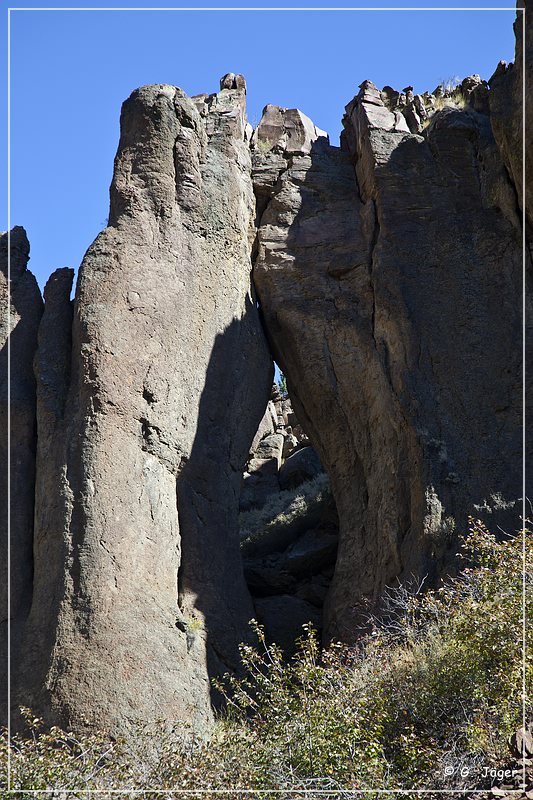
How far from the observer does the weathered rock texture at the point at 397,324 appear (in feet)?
46.5

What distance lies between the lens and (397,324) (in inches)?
596

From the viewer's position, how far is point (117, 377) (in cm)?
1374

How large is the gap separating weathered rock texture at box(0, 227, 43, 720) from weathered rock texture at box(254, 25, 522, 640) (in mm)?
3461

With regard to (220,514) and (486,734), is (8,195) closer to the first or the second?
(220,514)

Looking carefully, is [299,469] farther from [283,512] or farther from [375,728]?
[375,728]

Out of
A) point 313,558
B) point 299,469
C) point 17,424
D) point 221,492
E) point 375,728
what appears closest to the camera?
point 375,728

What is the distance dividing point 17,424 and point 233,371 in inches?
119

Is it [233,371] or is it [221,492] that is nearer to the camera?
[221,492]

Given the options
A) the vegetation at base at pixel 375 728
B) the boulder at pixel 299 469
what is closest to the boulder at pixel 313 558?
the vegetation at base at pixel 375 728

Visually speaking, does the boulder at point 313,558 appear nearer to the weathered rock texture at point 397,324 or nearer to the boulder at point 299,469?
the weathered rock texture at point 397,324

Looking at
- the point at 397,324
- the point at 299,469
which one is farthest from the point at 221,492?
the point at 299,469

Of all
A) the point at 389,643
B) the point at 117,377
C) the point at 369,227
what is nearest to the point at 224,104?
the point at 369,227

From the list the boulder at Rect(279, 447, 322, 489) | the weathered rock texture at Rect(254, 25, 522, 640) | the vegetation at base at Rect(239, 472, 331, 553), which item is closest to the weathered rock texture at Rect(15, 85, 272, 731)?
the weathered rock texture at Rect(254, 25, 522, 640)

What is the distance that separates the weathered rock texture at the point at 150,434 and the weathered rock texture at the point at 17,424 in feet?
1.09
